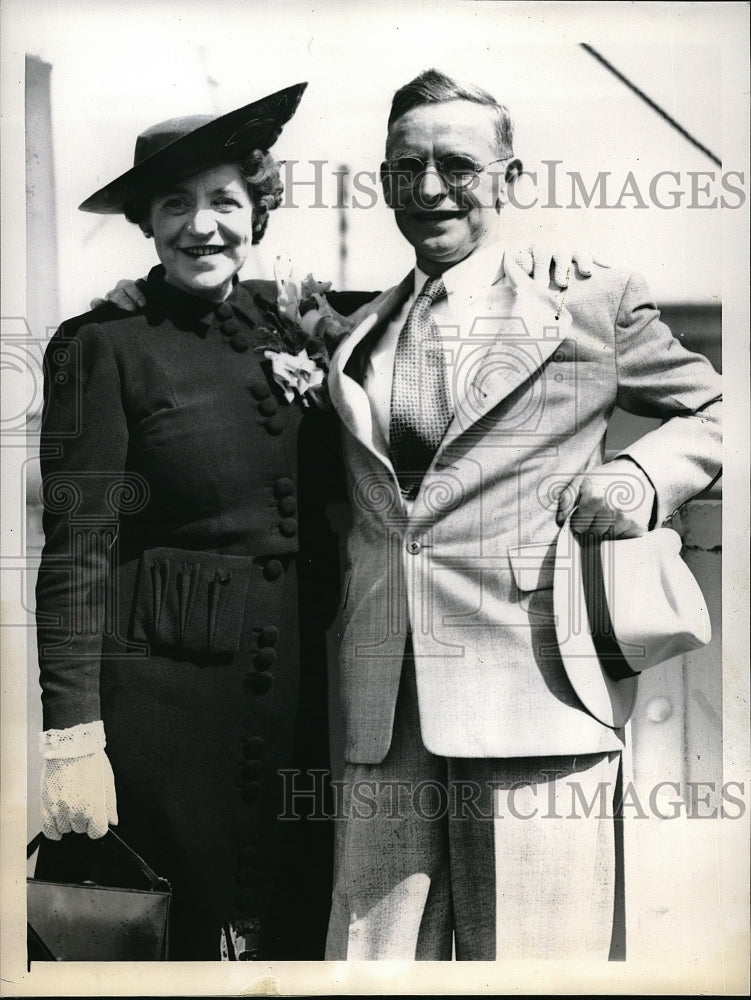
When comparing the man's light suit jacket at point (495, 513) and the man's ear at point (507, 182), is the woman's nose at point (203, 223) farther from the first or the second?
the man's ear at point (507, 182)

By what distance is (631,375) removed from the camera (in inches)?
117

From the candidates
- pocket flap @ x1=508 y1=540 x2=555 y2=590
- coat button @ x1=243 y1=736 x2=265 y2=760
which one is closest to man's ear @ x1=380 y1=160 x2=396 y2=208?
pocket flap @ x1=508 y1=540 x2=555 y2=590

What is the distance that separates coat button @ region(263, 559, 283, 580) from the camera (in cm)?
291

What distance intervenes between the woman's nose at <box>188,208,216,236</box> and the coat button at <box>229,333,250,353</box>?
276mm

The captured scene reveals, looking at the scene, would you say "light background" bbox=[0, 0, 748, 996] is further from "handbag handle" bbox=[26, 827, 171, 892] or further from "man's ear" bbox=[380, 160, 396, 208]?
"handbag handle" bbox=[26, 827, 171, 892]

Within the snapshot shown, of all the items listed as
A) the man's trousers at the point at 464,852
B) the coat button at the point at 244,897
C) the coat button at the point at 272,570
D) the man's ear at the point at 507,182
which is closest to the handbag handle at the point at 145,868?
the coat button at the point at 244,897

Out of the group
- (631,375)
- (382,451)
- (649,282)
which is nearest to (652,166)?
(649,282)

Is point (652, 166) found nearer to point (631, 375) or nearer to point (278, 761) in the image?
point (631, 375)

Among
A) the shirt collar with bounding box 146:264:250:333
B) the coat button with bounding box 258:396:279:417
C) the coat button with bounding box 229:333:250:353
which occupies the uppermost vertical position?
the shirt collar with bounding box 146:264:250:333

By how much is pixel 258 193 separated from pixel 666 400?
1182 millimetres

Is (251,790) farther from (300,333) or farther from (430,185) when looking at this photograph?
(430,185)

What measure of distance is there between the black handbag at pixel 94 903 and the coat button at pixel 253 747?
1.24ft

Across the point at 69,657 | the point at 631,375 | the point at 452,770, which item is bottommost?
the point at 452,770

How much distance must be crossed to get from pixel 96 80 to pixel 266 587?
1397mm
